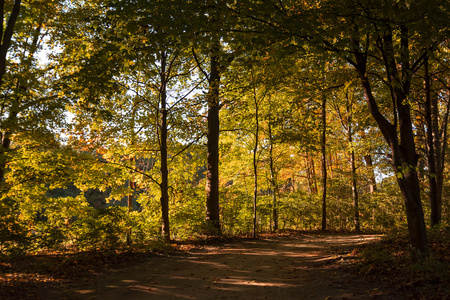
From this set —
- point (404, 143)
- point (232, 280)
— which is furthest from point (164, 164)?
point (404, 143)

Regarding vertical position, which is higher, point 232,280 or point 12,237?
point 12,237

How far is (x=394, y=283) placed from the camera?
4770 millimetres

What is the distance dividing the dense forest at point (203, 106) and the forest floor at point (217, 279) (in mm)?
1042

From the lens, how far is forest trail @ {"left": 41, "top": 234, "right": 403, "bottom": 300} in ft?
16.6

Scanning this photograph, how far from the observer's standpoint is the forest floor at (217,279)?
481cm

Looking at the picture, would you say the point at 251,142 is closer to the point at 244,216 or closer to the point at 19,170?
the point at 244,216

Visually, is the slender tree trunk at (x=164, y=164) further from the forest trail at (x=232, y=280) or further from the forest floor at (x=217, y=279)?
the forest trail at (x=232, y=280)

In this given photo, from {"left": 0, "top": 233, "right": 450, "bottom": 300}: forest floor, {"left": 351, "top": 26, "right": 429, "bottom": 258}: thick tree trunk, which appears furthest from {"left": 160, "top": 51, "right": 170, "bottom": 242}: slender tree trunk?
{"left": 351, "top": 26, "right": 429, "bottom": 258}: thick tree trunk

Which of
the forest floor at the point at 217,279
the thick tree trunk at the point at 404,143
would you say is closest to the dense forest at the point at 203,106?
the thick tree trunk at the point at 404,143

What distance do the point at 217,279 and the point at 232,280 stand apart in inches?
12.9

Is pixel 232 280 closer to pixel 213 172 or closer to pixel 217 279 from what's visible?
pixel 217 279

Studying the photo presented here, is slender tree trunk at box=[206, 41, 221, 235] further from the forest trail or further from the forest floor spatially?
the forest floor

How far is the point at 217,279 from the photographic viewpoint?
622 centimetres

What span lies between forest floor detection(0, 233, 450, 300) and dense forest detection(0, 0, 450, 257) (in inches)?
41.0
